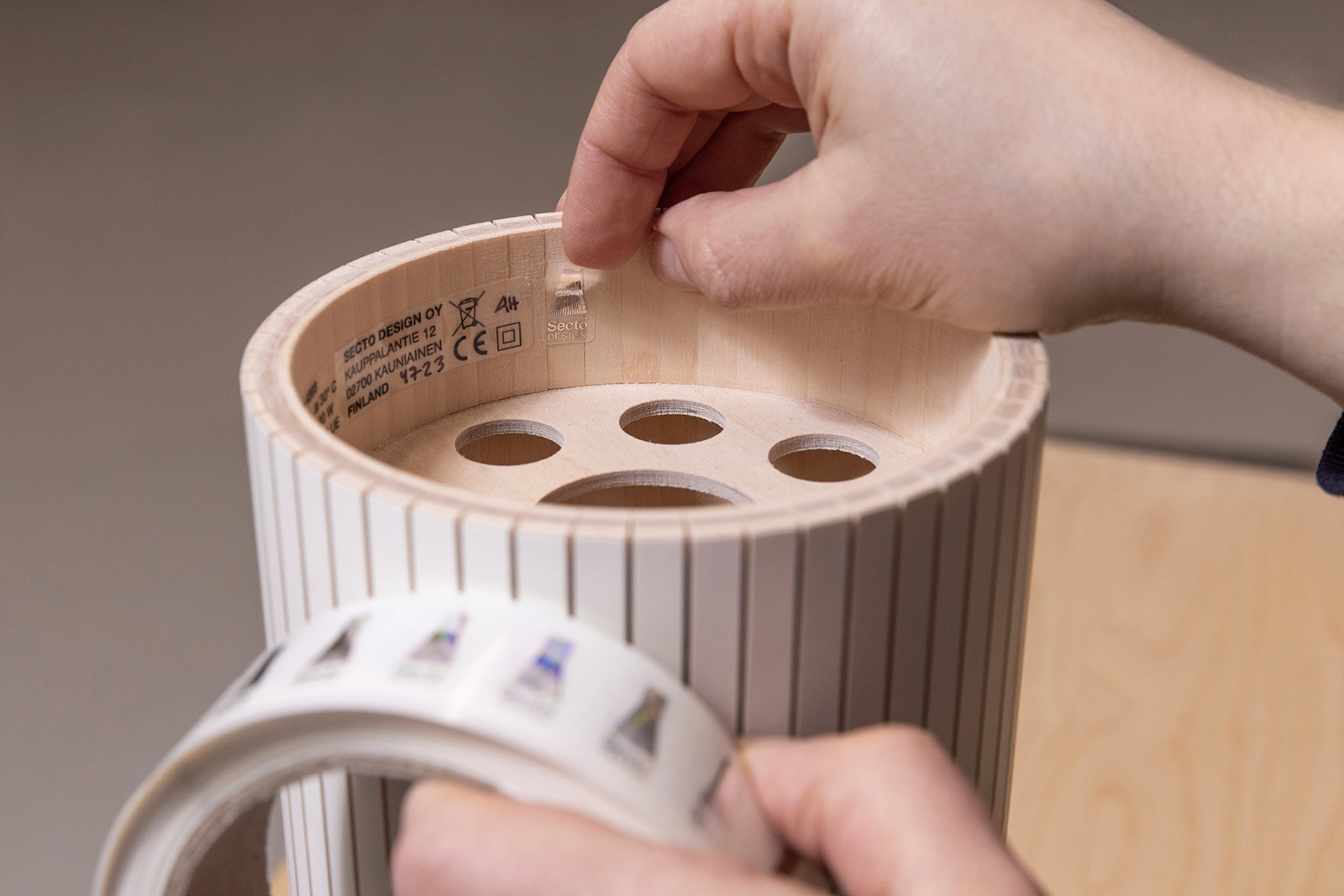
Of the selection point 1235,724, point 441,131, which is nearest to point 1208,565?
point 1235,724

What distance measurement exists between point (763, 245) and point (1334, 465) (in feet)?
1.20

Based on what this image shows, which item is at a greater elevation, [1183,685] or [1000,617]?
[1000,617]

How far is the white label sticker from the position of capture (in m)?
0.65

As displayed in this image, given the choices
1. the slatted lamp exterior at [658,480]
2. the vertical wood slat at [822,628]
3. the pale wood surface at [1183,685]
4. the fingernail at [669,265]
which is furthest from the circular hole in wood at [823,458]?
the pale wood surface at [1183,685]

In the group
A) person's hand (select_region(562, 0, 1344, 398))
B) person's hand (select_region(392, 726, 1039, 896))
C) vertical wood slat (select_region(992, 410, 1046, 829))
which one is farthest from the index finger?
person's hand (select_region(392, 726, 1039, 896))

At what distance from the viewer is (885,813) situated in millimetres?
434

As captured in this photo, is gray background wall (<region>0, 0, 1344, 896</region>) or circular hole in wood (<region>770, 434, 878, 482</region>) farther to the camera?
gray background wall (<region>0, 0, 1344, 896</region>)

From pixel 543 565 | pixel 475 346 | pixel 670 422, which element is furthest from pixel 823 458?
pixel 543 565

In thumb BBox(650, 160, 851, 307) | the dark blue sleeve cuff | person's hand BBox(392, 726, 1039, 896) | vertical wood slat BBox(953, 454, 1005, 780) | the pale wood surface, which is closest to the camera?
person's hand BBox(392, 726, 1039, 896)

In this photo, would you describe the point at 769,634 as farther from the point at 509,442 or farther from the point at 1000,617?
the point at 509,442

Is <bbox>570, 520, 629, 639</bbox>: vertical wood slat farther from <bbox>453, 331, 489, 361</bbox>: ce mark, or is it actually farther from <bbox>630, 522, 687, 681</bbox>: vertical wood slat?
<bbox>453, 331, 489, 361</bbox>: ce mark

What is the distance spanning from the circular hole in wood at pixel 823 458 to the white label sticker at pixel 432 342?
165mm

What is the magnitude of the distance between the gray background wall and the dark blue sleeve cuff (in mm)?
812

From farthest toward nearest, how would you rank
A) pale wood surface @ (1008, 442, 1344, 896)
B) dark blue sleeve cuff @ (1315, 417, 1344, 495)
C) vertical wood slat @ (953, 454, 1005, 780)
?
1. pale wood surface @ (1008, 442, 1344, 896)
2. dark blue sleeve cuff @ (1315, 417, 1344, 495)
3. vertical wood slat @ (953, 454, 1005, 780)
